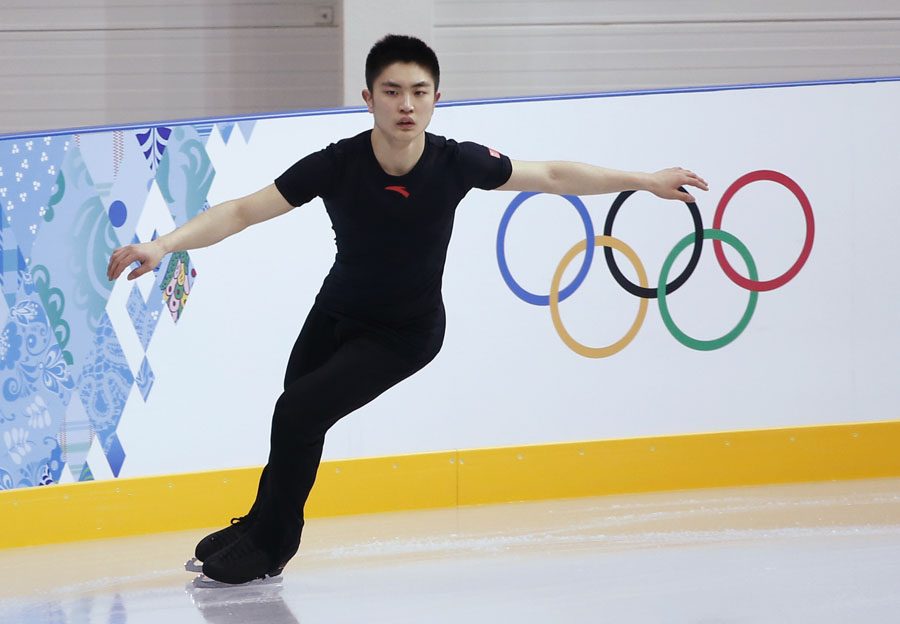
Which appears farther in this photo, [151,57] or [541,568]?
[151,57]

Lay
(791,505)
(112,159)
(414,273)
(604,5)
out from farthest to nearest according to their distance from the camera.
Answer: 1. (604,5)
2. (791,505)
3. (112,159)
4. (414,273)

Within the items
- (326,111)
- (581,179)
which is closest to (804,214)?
(581,179)

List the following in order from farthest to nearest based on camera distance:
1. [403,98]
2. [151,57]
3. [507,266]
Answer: [151,57], [507,266], [403,98]

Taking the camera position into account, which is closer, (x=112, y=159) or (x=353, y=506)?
(x=112, y=159)

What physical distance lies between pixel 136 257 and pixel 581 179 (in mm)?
1333

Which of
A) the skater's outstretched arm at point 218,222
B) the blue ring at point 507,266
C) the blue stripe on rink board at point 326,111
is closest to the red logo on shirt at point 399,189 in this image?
the skater's outstretched arm at point 218,222

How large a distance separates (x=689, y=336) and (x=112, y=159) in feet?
8.15

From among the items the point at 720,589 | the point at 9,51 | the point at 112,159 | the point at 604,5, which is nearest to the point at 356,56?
the point at 604,5

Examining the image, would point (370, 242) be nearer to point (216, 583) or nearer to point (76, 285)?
point (216, 583)

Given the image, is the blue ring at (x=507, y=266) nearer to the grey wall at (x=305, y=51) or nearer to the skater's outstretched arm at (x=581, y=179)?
the skater's outstretched arm at (x=581, y=179)

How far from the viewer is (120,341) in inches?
179

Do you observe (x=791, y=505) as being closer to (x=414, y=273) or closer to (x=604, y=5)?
(x=414, y=273)

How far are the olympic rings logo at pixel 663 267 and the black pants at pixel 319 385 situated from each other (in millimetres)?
1418

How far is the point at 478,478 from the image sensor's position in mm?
5004
